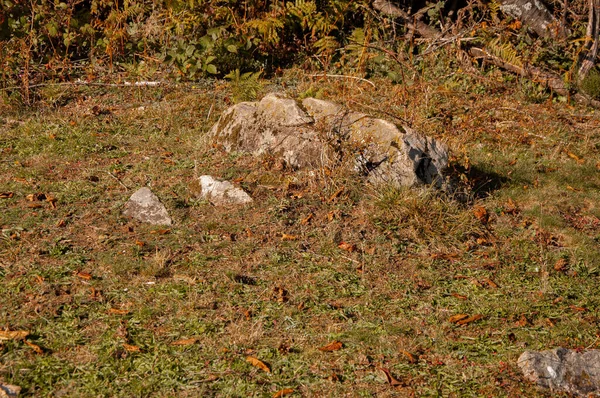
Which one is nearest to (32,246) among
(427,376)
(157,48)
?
(427,376)

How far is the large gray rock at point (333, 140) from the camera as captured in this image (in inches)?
238

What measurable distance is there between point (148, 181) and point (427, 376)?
3247mm

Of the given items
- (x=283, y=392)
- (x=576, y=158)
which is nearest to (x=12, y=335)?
(x=283, y=392)

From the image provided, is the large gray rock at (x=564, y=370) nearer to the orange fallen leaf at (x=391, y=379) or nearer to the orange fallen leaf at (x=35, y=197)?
the orange fallen leaf at (x=391, y=379)

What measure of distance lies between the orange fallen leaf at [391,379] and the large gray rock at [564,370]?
69 centimetres

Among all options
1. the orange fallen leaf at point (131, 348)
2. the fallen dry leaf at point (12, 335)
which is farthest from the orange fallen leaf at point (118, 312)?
the fallen dry leaf at point (12, 335)

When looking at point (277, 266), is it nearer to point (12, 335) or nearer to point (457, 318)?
point (457, 318)

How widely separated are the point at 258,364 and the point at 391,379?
0.71 m

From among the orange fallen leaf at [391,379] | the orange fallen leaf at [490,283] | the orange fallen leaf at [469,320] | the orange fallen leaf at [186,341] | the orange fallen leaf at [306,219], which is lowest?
the orange fallen leaf at [306,219]

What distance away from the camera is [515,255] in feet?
17.7

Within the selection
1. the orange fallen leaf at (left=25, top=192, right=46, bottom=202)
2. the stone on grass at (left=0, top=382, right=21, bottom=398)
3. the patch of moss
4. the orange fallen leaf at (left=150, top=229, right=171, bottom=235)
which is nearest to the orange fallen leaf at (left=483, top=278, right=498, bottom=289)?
the orange fallen leaf at (left=150, top=229, right=171, bottom=235)

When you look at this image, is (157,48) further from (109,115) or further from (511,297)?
(511,297)

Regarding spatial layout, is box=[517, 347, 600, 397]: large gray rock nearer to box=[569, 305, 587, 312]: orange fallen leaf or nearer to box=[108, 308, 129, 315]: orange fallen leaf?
box=[569, 305, 587, 312]: orange fallen leaf

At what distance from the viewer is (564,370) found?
12.6 ft
